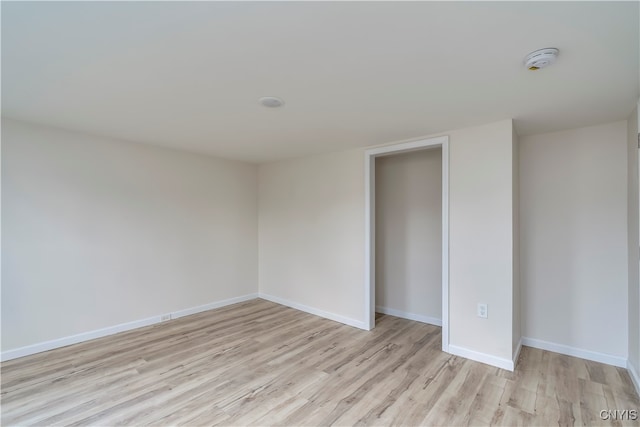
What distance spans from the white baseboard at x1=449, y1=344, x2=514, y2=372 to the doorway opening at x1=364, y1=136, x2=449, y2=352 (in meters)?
0.85

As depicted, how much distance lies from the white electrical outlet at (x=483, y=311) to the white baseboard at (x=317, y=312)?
1347mm

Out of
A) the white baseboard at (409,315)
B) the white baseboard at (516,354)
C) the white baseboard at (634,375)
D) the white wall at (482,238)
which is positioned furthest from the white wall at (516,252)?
the white baseboard at (409,315)

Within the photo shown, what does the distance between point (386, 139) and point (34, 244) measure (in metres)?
3.77

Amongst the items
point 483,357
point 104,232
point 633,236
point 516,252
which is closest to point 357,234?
point 516,252

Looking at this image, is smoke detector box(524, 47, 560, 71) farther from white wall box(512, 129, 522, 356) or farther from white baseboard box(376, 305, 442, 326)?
white baseboard box(376, 305, 442, 326)

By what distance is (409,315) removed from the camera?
4.04 m

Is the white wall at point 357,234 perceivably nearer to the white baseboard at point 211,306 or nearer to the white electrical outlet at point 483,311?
the white electrical outlet at point 483,311

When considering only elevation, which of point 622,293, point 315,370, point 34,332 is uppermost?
point 622,293

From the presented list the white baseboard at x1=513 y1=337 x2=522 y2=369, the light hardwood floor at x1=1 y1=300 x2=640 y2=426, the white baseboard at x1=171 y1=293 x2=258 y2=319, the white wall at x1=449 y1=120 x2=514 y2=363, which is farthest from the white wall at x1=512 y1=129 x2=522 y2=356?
the white baseboard at x1=171 y1=293 x2=258 y2=319

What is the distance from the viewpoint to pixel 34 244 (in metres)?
2.92

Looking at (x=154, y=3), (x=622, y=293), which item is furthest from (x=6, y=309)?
(x=622, y=293)

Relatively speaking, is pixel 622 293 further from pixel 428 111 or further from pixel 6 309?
pixel 6 309

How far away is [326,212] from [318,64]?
256cm

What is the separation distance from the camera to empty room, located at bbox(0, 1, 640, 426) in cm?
151
